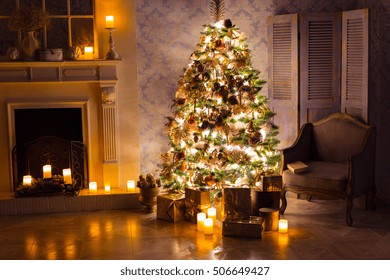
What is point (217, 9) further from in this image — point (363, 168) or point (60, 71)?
point (363, 168)

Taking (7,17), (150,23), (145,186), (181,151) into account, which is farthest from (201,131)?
(7,17)

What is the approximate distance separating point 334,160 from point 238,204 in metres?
1.43

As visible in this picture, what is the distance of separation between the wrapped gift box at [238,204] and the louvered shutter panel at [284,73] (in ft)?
4.59

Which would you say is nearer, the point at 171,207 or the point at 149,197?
the point at 171,207

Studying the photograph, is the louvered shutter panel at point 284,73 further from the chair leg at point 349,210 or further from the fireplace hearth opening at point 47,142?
the fireplace hearth opening at point 47,142

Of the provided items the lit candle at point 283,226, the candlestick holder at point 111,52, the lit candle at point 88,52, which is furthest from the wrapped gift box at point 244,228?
the lit candle at point 88,52

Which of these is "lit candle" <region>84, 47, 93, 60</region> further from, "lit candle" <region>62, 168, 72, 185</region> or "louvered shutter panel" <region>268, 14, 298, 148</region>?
"louvered shutter panel" <region>268, 14, 298, 148</region>

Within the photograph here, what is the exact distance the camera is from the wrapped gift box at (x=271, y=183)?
20.5ft

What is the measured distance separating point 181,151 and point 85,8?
1.92 metres

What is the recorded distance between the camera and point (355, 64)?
6699mm

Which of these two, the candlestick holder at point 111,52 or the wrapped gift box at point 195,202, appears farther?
the candlestick holder at point 111,52

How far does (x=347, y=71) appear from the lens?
22.3ft

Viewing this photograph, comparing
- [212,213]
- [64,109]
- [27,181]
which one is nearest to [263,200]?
[212,213]
